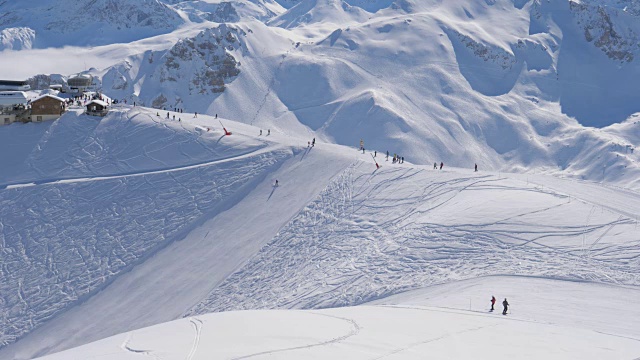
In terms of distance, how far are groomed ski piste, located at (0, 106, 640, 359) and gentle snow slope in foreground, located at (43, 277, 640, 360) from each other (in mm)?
136

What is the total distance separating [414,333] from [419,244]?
21185mm

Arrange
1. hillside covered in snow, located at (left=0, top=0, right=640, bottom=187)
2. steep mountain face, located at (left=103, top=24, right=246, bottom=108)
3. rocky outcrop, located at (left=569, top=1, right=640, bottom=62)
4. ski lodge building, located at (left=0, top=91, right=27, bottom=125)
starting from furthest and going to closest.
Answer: rocky outcrop, located at (left=569, top=1, right=640, bottom=62) < steep mountain face, located at (left=103, top=24, right=246, bottom=108) < hillside covered in snow, located at (left=0, top=0, right=640, bottom=187) < ski lodge building, located at (left=0, top=91, right=27, bottom=125)

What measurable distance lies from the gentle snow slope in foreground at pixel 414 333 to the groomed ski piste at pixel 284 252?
136 millimetres

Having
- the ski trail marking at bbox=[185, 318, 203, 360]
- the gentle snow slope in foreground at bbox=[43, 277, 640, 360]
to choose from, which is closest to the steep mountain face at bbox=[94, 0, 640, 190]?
the gentle snow slope in foreground at bbox=[43, 277, 640, 360]

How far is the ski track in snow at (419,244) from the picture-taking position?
47156 millimetres

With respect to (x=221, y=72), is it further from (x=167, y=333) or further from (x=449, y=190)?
(x=167, y=333)

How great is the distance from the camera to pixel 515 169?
122062 mm

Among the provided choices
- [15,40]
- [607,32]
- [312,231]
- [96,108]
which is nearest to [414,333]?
[312,231]

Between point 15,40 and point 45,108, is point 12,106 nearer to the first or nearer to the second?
point 45,108

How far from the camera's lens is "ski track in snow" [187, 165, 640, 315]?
47.2 metres

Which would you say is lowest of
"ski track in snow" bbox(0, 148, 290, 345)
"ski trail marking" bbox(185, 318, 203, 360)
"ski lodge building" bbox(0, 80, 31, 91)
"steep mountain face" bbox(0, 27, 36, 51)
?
"ski track in snow" bbox(0, 148, 290, 345)

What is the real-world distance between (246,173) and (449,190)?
19.8m

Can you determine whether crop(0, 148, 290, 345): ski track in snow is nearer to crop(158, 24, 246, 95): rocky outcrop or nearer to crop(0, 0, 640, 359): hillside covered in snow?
crop(0, 0, 640, 359): hillside covered in snow

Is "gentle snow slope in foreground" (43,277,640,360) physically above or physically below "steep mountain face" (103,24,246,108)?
below
